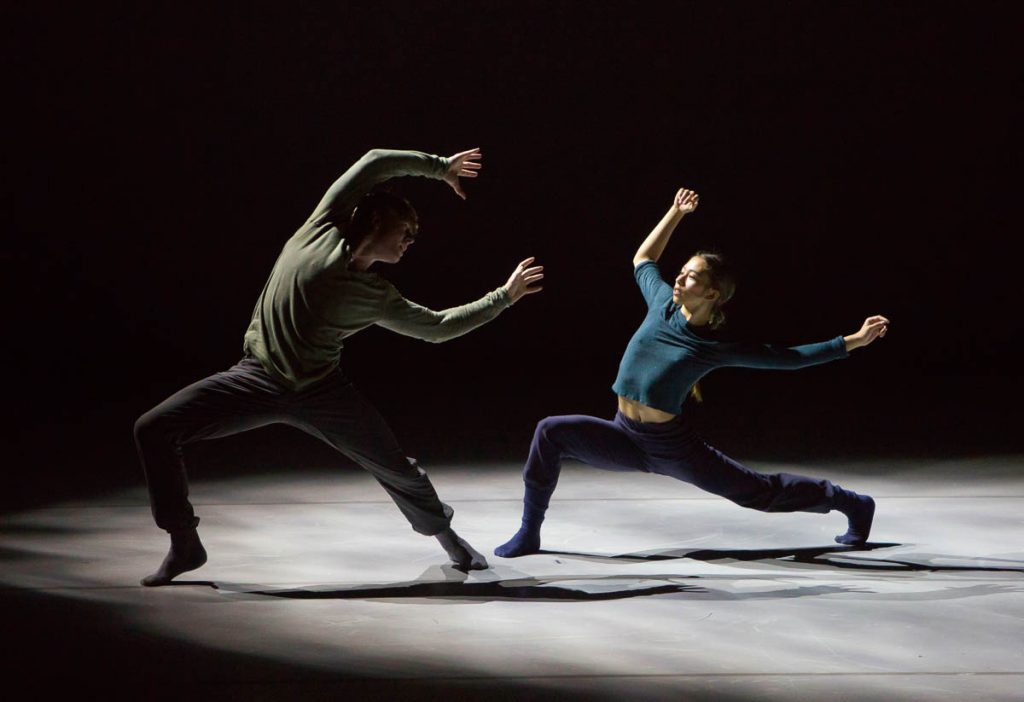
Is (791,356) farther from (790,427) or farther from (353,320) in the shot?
(790,427)

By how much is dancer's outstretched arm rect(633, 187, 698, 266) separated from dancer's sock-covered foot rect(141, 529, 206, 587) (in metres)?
1.78

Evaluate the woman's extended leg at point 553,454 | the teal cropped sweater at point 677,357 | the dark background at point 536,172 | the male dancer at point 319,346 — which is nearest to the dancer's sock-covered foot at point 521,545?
the woman's extended leg at point 553,454

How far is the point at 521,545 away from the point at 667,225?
119 centimetres

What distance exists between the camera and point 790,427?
Answer: 693 centimetres

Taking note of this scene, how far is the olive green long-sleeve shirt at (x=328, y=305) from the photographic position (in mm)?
3857

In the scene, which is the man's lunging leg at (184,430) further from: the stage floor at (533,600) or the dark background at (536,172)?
the dark background at (536,172)

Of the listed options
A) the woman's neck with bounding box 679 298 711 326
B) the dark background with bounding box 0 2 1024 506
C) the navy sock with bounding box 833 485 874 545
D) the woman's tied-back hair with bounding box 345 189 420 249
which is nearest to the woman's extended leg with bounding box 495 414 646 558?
the woman's neck with bounding box 679 298 711 326

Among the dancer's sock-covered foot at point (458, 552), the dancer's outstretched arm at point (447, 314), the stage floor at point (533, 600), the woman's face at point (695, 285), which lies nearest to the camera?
the stage floor at point (533, 600)

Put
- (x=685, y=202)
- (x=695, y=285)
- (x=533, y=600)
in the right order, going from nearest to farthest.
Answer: (x=533, y=600) → (x=695, y=285) → (x=685, y=202)

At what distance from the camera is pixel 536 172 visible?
28.7 feet

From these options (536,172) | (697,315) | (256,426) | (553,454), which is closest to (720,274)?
(697,315)

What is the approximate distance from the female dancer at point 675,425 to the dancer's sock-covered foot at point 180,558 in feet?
3.35

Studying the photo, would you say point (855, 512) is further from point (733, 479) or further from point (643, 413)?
point (643, 413)

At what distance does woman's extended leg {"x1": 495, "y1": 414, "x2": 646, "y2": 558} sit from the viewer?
4.40 meters
